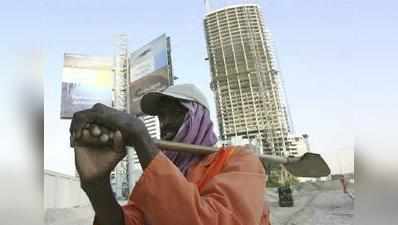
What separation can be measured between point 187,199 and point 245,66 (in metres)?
17.8

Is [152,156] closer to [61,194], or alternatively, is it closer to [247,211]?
[247,211]

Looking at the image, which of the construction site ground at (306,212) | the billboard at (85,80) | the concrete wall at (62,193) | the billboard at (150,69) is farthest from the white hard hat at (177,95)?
the billboard at (85,80)

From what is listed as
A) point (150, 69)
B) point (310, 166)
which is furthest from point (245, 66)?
point (310, 166)

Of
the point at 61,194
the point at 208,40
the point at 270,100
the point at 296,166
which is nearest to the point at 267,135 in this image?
the point at 270,100

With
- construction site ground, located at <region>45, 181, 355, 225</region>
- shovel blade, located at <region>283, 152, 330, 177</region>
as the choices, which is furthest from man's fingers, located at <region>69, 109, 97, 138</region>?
construction site ground, located at <region>45, 181, 355, 225</region>

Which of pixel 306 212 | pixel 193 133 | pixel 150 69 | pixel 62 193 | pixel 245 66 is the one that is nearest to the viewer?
pixel 193 133

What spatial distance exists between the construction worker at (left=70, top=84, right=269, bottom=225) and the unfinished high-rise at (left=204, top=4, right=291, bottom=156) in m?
16.1

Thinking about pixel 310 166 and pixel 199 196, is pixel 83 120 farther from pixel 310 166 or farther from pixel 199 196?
pixel 310 166

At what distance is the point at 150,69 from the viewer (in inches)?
459

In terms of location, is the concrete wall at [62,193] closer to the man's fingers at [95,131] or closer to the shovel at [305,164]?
the shovel at [305,164]

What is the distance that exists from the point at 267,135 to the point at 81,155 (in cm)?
1526

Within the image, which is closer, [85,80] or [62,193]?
[62,193]

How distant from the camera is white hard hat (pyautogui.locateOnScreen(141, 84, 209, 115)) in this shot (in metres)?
0.92

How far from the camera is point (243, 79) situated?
18.3m
